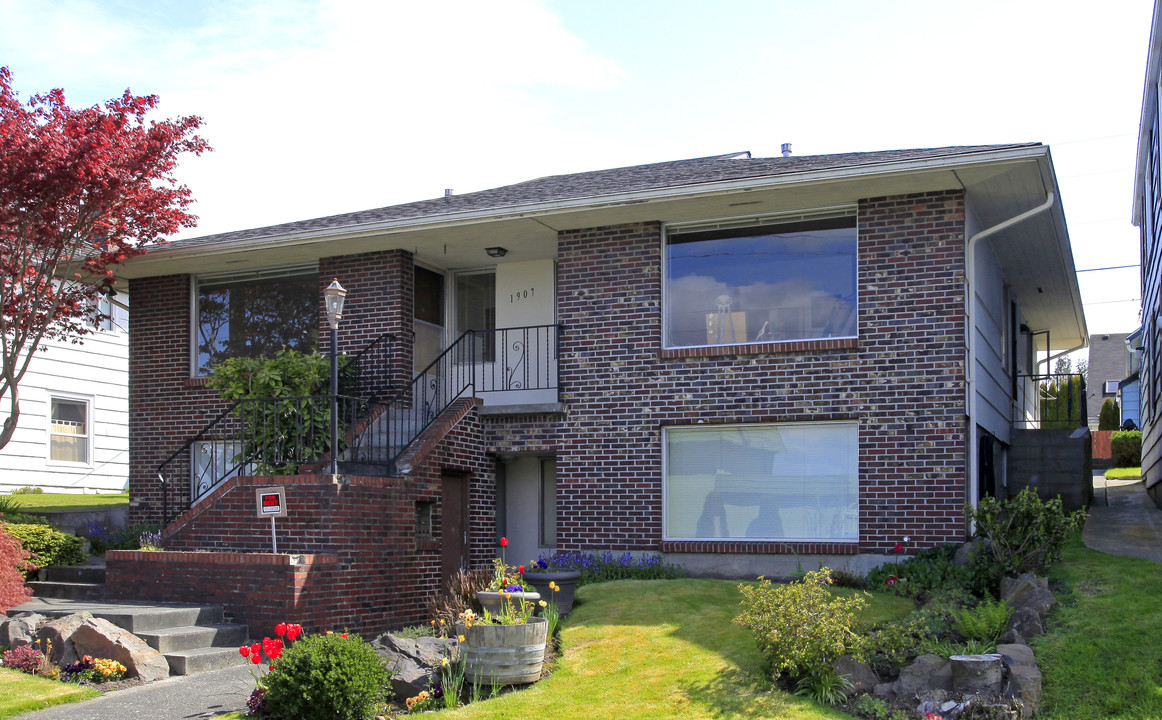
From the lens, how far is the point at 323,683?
7590 mm

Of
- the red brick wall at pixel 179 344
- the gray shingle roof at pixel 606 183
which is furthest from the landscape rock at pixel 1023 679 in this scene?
the red brick wall at pixel 179 344

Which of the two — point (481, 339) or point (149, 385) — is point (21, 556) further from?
point (481, 339)

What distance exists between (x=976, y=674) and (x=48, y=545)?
1069 cm

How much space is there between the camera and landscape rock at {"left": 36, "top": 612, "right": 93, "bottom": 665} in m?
9.31

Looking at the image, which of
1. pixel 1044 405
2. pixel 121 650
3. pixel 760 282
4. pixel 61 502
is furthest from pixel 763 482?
pixel 61 502

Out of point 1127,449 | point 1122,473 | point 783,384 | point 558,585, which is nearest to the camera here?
point 558,585

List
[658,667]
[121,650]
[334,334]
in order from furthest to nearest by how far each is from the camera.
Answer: [334,334] → [121,650] → [658,667]

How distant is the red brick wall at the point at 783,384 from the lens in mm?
11648

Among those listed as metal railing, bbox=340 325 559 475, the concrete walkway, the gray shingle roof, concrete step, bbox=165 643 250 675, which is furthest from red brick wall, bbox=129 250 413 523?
the concrete walkway

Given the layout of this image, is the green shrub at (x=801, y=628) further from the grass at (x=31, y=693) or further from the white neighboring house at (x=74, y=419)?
the white neighboring house at (x=74, y=419)

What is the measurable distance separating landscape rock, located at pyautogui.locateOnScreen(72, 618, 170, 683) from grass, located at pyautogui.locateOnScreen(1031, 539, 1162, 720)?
727 cm

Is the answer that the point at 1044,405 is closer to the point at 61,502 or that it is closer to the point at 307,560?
the point at 307,560

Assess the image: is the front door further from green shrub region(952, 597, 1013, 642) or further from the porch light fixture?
green shrub region(952, 597, 1013, 642)

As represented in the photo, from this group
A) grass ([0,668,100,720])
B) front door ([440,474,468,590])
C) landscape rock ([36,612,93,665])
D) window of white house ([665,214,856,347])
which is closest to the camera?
grass ([0,668,100,720])
